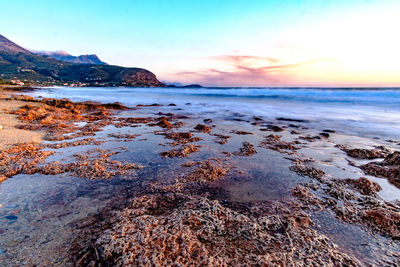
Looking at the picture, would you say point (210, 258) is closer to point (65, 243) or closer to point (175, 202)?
point (175, 202)

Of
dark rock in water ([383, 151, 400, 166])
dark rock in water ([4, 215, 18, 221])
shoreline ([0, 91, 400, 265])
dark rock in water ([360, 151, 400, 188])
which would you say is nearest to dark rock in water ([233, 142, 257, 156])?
shoreline ([0, 91, 400, 265])

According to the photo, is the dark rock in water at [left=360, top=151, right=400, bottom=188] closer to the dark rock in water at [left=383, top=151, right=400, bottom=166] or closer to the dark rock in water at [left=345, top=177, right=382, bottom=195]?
the dark rock in water at [left=383, top=151, right=400, bottom=166]

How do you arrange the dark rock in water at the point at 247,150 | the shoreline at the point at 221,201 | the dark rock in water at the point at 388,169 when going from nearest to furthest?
the shoreline at the point at 221,201
the dark rock in water at the point at 388,169
the dark rock in water at the point at 247,150

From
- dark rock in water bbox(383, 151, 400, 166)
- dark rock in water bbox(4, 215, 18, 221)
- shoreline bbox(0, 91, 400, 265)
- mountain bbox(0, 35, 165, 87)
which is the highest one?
mountain bbox(0, 35, 165, 87)

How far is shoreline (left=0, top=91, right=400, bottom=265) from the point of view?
241cm

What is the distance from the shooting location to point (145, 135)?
8.66 meters

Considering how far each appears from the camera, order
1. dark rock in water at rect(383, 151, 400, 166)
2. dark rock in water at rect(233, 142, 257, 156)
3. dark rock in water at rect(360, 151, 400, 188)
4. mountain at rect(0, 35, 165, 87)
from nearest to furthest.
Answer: dark rock in water at rect(360, 151, 400, 188) → dark rock in water at rect(383, 151, 400, 166) → dark rock in water at rect(233, 142, 257, 156) → mountain at rect(0, 35, 165, 87)

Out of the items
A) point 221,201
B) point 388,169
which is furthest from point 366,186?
point 221,201

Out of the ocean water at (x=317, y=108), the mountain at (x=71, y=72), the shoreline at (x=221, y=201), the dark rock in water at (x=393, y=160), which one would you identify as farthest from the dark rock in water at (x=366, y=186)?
the mountain at (x=71, y=72)

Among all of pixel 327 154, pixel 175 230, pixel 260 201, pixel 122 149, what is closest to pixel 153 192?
pixel 175 230

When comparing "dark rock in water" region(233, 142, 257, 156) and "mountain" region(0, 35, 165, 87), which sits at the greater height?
"mountain" region(0, 35, 165, 87)

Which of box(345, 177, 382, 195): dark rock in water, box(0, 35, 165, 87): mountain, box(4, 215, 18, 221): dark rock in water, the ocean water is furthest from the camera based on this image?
box(0, 35, 165, 87): mountain

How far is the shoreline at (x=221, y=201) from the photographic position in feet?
7.91

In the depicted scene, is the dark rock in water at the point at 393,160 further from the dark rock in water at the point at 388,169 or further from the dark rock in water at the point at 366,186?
the dark rock in water at the point at 366,186
